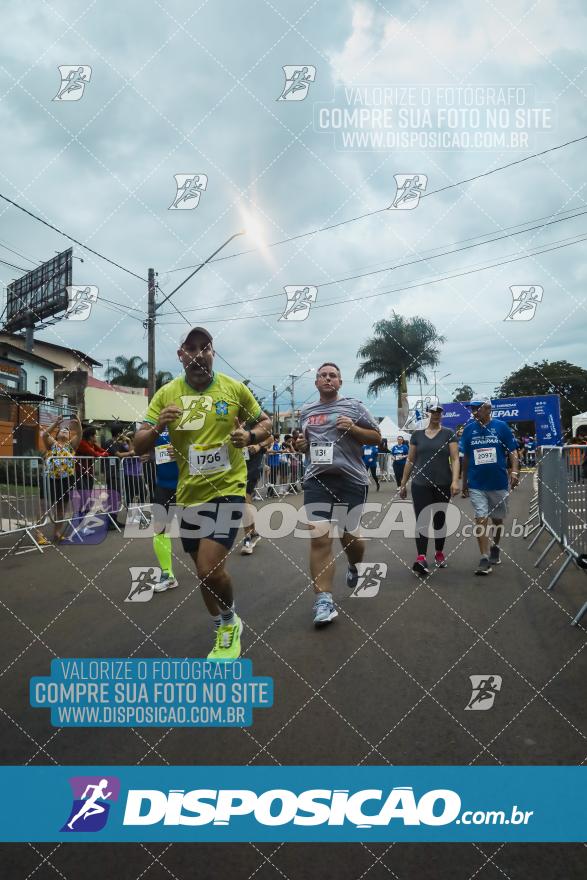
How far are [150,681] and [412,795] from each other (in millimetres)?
1778

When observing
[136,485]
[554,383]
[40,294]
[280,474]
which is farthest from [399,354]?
[554,383]

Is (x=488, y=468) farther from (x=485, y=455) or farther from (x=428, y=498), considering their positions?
(x=428, y=498)

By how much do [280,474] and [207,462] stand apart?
13821 millimetres

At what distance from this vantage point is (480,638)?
4.19m

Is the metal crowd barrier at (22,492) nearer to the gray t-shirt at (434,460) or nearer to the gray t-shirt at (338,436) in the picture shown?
the gray t-shirt at (338,436)

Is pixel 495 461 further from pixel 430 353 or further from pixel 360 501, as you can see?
pixel 430 353

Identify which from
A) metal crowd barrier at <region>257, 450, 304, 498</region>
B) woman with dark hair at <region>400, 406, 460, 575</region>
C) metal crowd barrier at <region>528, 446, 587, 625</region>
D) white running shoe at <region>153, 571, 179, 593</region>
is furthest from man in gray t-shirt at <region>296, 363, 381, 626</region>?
metal crowd barrier at <region>257, 450, 304, 498</region>

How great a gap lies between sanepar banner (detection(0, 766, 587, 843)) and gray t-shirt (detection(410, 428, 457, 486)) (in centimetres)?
451

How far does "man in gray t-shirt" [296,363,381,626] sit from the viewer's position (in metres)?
4.98

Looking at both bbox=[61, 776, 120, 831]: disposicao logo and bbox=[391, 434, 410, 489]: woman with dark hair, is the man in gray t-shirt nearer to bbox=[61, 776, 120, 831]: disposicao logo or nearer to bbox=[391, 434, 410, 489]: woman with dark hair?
bbox=[61, 776, 120, 831]: disposicao logo

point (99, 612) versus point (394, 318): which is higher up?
point (394, 318)

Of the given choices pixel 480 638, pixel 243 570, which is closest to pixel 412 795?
pixel 480 638

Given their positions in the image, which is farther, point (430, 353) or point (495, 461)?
point (430, 353)

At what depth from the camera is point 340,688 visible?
3309 mm
